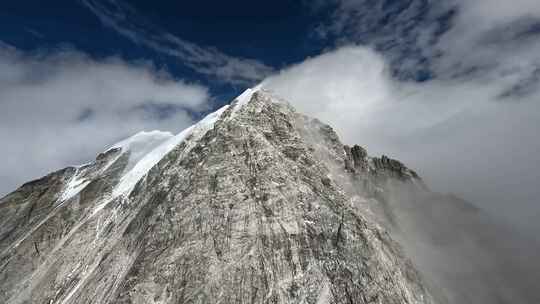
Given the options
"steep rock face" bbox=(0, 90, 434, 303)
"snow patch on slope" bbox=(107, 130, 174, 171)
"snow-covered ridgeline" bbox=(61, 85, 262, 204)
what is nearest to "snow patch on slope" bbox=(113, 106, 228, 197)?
"snow-covered ridgeline" bbox=(61, 85, 262, 204)

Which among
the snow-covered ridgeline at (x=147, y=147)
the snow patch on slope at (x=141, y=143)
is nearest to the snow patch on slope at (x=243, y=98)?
the snow-covered ridgeline at (x=147, y=147)

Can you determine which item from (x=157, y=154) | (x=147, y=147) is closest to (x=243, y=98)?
(x=157, y=154)

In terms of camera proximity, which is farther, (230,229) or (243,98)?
(243,98)

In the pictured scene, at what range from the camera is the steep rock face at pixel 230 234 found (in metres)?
50.8

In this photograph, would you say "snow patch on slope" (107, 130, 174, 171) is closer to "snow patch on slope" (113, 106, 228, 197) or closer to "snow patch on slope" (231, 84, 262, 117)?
"snow patch on slope" (113, 106, 228, 197)

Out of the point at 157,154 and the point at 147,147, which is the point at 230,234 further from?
the point at 147,147

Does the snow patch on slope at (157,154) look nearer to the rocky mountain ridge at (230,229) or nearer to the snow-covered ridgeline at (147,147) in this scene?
the snow-covered ridgeline at (147,147)

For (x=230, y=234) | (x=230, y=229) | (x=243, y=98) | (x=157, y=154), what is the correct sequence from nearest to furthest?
(x=230, y=234) < (x=230, y=229) < (x=243, y=98) < (x=157, y=154)

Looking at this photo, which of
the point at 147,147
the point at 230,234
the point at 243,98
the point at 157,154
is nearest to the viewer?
the point at 230,234

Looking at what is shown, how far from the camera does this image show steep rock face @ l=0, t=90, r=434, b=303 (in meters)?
50.8

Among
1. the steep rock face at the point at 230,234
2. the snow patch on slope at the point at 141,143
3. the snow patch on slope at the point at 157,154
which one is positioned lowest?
the steep rock face at the point at 230,234

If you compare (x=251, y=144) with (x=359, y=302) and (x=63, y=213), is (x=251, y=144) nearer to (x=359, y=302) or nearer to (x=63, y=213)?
(x=359, y=302)

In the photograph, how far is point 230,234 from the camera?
54.5 m

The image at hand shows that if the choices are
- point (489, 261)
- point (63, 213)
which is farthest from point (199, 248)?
point (489, 261)
